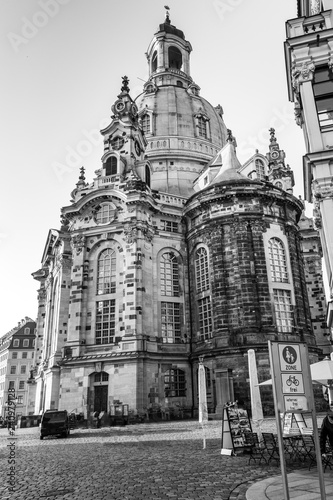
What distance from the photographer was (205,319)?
34.7 m

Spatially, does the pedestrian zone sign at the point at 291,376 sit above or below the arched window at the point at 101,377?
below

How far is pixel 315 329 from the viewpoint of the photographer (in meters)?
40.8

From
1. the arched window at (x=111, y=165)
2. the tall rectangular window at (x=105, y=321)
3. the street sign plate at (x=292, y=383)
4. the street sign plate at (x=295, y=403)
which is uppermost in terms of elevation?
the arched window at (x=111, y=165)

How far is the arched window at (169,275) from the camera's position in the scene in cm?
3631

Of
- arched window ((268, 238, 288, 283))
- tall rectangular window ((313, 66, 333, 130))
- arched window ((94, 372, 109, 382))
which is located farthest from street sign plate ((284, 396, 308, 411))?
arched window ((268, 238, 288, 283))

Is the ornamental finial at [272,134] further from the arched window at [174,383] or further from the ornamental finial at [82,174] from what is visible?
the arched window at [174,383]

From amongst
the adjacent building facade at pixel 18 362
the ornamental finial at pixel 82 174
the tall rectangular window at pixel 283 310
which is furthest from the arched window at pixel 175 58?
the adjacent building facade at pixel 18 362

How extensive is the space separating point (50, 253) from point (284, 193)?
25.9 m

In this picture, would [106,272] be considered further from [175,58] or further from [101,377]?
[175,58]

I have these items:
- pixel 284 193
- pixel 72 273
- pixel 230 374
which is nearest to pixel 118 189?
pixel 72 273

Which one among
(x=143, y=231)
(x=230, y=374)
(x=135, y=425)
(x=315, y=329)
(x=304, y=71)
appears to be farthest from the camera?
(x=315, y=329)

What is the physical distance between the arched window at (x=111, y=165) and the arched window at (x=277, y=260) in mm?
15729

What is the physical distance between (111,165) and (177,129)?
1374cm

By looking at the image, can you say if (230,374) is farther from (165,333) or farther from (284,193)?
(284,193)
